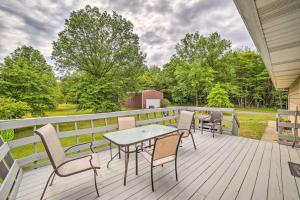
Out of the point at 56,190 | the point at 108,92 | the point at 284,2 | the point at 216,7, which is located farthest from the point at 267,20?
the point at 108,92

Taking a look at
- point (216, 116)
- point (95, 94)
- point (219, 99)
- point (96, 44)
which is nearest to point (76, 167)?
point (216, 116)

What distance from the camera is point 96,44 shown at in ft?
33.6

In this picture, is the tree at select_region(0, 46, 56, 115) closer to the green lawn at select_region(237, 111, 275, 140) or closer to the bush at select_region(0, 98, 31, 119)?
the bush at select_region(0, 98, 31, 119)

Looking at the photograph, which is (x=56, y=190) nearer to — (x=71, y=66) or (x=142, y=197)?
(x=142, y=197)

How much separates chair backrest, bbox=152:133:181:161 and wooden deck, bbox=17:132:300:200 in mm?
490

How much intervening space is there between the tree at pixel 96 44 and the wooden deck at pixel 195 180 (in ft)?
29.6

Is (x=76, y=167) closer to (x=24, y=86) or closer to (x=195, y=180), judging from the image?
(x=195, y=180)

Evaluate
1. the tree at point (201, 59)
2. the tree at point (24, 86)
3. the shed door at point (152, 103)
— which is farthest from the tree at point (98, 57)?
the shed door at point (152, 103)

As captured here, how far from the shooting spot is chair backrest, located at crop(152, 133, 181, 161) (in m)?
1.84

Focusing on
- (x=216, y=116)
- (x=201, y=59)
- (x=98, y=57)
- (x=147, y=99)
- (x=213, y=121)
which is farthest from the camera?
(x=147, y=99)

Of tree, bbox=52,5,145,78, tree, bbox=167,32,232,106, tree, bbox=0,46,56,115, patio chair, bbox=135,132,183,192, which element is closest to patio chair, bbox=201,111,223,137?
patio chair, bbox=135,132,183,192

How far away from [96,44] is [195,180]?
35.8ft

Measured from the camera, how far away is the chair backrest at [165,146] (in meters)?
1.84

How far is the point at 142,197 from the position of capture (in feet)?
5.92
